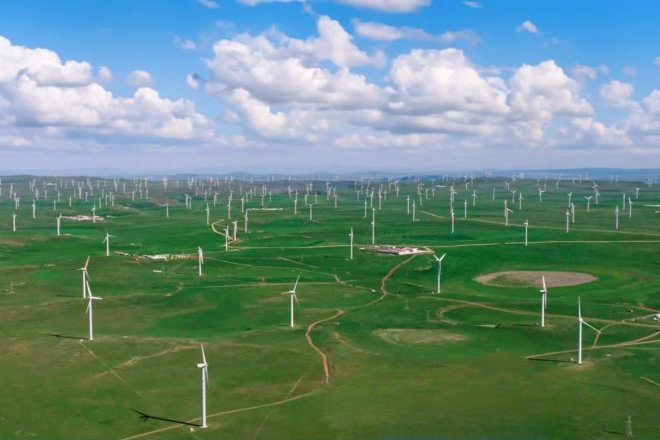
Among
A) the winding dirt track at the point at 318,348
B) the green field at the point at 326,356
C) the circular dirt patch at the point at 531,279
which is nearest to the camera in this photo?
the green field at the point at 326,356

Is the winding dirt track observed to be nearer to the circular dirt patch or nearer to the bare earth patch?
the bare earth patch

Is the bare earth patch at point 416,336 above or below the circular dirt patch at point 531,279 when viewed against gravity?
below

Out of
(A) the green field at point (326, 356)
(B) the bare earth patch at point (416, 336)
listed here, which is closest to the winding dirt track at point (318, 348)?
(A) the green field at point (326, 356)

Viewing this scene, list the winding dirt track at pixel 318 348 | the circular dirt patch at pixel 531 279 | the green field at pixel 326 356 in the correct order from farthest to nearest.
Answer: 1. the circular dirt patch at pixel 531 279
2. the winding dirt track at pixel 318 348
3. the green field at pixel 326 356

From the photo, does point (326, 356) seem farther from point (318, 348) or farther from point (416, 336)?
point (416, 336)

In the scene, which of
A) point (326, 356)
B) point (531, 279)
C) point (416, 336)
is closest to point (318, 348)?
point (326, 356)

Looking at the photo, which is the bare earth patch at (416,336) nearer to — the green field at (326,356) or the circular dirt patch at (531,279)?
the green field at (326,356)

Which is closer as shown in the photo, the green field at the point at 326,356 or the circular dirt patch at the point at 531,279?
the green field at the point at 326,356
